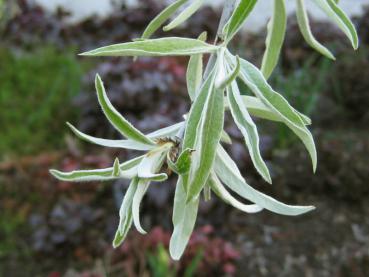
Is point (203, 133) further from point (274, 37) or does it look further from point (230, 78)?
point (274, 37)

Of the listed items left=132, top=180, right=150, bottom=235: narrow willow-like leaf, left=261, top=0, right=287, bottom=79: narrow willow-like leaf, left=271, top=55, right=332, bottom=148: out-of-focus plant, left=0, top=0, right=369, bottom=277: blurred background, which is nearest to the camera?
left=132, top=180, right=150, bottom=235: narrow willow-like leaf

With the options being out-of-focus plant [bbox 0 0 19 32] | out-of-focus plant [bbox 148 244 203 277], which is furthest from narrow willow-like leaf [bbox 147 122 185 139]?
out-of-focus plant [bbox 0 0 19 32]

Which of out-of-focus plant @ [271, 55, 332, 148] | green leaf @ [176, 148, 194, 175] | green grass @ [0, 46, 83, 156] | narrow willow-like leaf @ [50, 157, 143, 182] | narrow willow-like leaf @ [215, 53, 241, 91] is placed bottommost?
green grass @ [0, 46, 83, 156]

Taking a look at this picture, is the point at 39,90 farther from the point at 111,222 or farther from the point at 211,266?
the point at 211,266

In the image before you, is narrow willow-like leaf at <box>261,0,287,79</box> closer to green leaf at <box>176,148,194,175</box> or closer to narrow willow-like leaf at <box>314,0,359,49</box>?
narrow willow-like leaf at <box>314,0,359,49</box>

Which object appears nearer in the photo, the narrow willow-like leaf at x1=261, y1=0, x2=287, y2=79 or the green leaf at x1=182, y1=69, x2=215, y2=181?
the green leaf at x1=182, y1=69, x2=215, y2=181

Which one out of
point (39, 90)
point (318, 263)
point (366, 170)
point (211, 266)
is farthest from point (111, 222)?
point (39, 90)

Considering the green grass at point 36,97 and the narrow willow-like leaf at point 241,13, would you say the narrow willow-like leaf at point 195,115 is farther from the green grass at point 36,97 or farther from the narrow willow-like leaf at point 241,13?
the green grass at point 36,97
